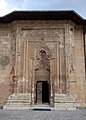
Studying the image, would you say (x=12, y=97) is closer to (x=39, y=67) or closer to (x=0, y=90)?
(x=0, y=90)

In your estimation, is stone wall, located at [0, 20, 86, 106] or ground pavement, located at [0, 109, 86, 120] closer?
ground pavement, located at [0, 109, 86, 120]

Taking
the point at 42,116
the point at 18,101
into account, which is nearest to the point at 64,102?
the point at 18,101

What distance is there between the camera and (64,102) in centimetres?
1190

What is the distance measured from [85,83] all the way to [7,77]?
14.3ft

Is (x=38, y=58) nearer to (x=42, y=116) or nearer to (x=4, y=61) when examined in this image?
(x=4, y=61)

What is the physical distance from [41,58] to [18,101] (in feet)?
8.75

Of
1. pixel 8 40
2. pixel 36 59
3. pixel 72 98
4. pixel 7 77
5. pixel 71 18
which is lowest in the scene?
pixel 72 98

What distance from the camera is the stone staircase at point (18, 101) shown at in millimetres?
11914

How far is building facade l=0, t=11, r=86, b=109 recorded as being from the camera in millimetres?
12484

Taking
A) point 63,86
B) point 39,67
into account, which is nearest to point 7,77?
point 39,67

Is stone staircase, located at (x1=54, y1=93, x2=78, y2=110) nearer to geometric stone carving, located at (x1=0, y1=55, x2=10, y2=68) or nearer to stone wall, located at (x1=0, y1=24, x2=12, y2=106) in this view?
stone wall, located at (x1=0, y1=24, x2=12, y2=106)

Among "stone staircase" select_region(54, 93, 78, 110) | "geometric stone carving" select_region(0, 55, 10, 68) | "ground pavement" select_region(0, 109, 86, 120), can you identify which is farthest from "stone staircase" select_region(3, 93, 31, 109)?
"ground pavement" select_region(0, 109, 86, 120)

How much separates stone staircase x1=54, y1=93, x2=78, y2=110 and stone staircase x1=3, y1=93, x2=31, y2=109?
56.0 inches

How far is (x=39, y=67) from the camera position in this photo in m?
13.0
